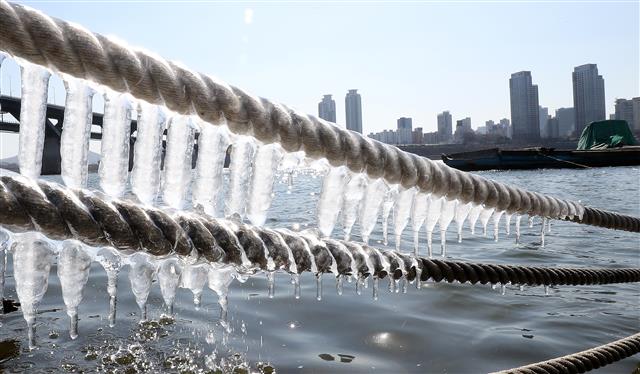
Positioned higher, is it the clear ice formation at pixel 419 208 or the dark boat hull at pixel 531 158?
the dark boat hull at pixel 531 158

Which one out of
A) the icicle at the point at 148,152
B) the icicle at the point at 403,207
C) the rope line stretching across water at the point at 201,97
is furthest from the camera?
the icicle at the point at 403,207

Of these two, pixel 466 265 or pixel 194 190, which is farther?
pixel 466 265

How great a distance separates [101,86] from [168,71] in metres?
0.15

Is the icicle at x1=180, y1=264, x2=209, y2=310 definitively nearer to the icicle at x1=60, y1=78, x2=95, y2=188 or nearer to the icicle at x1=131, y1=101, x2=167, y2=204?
the icicle at x1=131, y1=101, x2=167, y2=204

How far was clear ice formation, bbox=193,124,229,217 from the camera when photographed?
1.42 m

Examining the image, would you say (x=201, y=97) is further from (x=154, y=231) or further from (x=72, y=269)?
(x=72, y=269)

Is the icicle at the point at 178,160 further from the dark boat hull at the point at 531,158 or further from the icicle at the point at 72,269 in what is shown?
the dark boat hull at the point at 531,158

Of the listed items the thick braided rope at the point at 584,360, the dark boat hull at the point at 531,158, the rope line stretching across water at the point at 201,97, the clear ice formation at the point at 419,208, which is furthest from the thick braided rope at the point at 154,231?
the dark boat hull at the point at 531,158

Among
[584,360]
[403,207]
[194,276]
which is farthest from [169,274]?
[584,360]

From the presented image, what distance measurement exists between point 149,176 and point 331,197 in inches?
22.7

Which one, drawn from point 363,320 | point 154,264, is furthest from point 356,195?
point 363,320

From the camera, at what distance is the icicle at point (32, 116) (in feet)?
3.90

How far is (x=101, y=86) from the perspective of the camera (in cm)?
119

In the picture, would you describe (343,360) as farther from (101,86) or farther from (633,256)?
(633,256)
